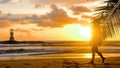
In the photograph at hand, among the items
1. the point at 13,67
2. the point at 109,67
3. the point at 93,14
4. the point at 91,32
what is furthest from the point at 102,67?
the point at 93,14

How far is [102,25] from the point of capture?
6.52 meters

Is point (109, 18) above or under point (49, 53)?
above

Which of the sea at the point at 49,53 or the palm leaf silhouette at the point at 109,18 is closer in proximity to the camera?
the palm leaf silhouette at the point at 109,18

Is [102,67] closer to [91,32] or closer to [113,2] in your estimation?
[91,32]

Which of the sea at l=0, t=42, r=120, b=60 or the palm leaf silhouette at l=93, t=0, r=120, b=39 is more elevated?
the palm leaf silhouette at l=93, t=0, r=120, b=39

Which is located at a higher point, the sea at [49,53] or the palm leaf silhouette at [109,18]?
the palm leaf silhouette at [109,18]

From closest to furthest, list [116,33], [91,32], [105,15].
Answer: [116,33] → [105,15] → [91,32]

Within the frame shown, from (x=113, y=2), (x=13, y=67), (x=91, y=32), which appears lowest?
(x=13, y=67)

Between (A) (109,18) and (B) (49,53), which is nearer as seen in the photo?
(A) (109,18)

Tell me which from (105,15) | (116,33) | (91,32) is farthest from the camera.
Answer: (91,32)

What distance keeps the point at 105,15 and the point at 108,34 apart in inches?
18.6

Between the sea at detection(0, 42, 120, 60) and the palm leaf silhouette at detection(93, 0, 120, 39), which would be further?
the sea at detection(0, 42, 120, 60)

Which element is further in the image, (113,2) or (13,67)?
(13,67)

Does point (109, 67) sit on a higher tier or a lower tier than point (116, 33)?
lower
